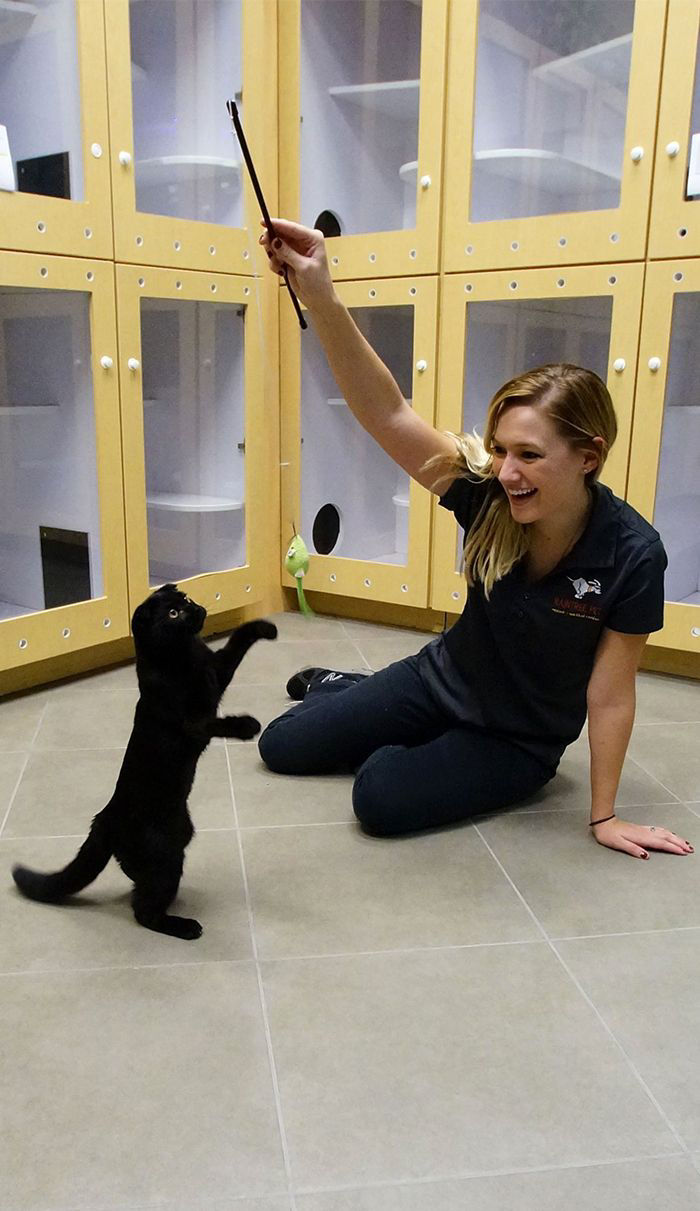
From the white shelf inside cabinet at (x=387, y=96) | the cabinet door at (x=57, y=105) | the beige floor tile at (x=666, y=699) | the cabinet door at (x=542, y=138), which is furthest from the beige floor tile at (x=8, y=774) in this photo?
the white shelf inside cabinet at (x=387, y=96)

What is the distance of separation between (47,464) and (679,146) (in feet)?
4.57

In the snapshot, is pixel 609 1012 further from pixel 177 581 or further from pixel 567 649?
pixel 177 581

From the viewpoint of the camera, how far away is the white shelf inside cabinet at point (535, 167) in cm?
205

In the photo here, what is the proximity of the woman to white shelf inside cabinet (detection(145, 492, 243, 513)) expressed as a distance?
93 cm

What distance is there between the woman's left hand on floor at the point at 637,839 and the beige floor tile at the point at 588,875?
1 cm

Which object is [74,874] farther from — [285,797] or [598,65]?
[598,65]

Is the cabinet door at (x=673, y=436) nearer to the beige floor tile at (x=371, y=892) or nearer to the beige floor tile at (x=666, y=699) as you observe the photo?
the beige floor tile at (x=666, y=699)

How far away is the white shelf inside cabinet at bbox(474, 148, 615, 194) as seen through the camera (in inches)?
80.7

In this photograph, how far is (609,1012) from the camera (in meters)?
0.98

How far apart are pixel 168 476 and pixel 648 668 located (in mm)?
1200

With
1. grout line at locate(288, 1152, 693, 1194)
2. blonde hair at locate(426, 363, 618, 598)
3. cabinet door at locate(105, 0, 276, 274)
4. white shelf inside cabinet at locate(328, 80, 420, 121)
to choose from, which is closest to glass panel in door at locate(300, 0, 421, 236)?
white shelf inside cabinet at locate(328, 80, 420, 121)

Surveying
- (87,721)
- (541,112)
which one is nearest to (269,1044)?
(87,721)

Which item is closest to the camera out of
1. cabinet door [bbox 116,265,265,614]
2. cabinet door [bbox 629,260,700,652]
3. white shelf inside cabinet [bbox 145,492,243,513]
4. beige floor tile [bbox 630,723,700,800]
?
beige floor tile [bbox 630,723,700,800]

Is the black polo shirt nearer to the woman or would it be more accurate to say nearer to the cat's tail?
the woman
